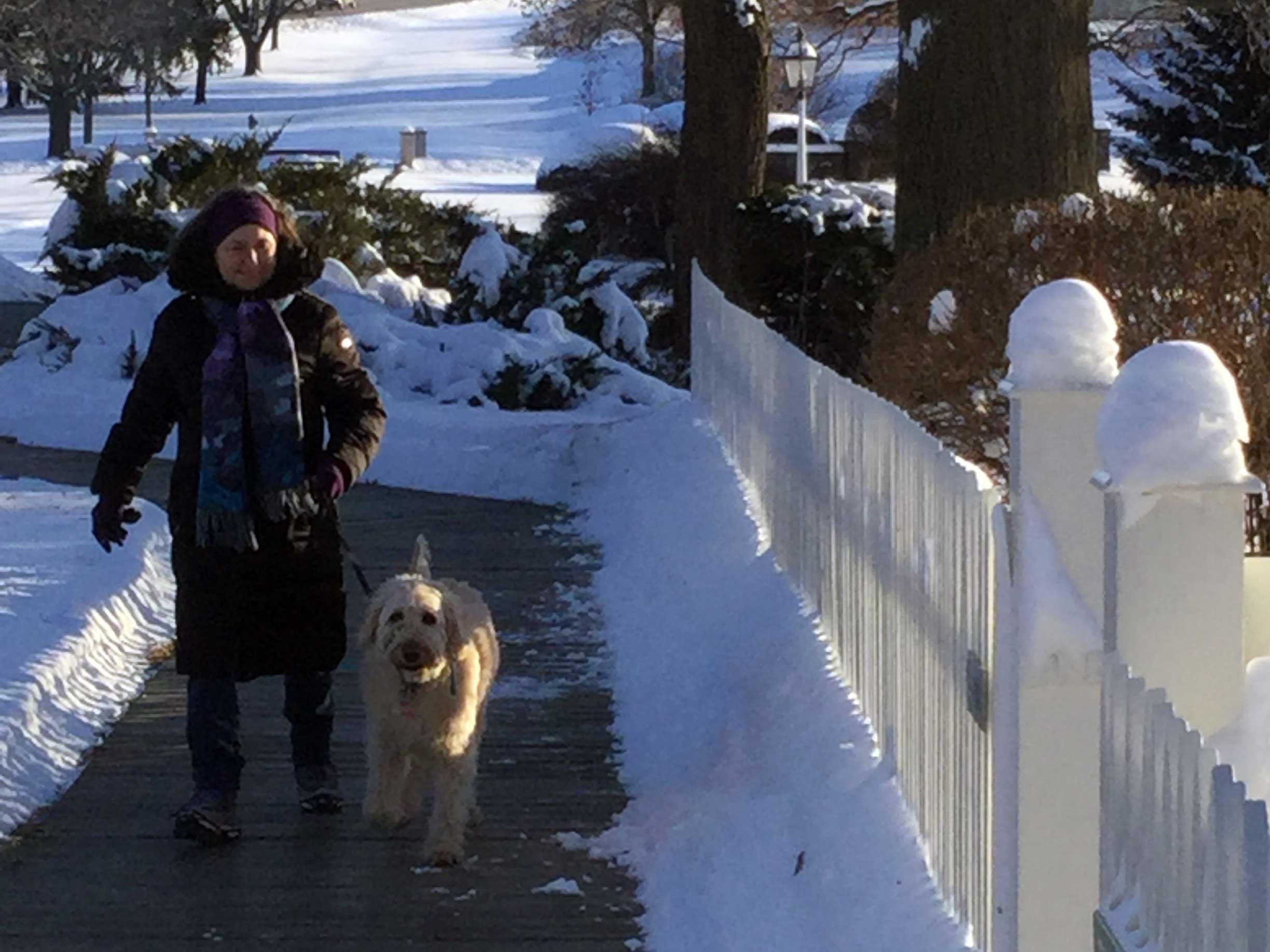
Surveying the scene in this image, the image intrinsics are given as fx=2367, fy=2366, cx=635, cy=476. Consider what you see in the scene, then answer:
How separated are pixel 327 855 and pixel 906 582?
182cm

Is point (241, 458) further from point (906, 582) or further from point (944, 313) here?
point (944, 313)

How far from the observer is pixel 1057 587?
4199mm

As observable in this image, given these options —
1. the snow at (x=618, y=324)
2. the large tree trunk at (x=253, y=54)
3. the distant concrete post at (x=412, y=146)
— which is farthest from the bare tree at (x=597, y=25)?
the snow at (x=618, y=324)

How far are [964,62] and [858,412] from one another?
17.1 ft

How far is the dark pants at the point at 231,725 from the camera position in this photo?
6.61 meters

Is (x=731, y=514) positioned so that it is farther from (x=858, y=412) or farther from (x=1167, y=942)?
(x=1167, y=942)

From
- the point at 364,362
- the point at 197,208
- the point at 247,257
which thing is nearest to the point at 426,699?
the point at 247,257

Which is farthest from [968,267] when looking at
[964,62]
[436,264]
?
[436,264]

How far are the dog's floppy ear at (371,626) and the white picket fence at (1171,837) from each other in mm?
2996

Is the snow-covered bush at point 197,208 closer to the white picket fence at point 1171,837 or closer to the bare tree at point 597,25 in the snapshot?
the white picket fence at point 1171,837

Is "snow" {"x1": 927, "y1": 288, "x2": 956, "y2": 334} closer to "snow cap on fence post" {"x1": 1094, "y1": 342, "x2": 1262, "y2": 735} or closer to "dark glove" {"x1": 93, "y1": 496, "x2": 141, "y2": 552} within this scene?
"dark glove" {"x1": 93, "y1": 496, "x2": 141, "y2": 552}

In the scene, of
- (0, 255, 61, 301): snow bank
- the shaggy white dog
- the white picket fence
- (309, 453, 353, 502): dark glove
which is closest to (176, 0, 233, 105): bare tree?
(0, 255, 61, 301): snow bank

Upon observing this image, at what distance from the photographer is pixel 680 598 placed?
9.24 metres

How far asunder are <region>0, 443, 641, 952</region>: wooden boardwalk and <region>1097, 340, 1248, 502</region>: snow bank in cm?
247
